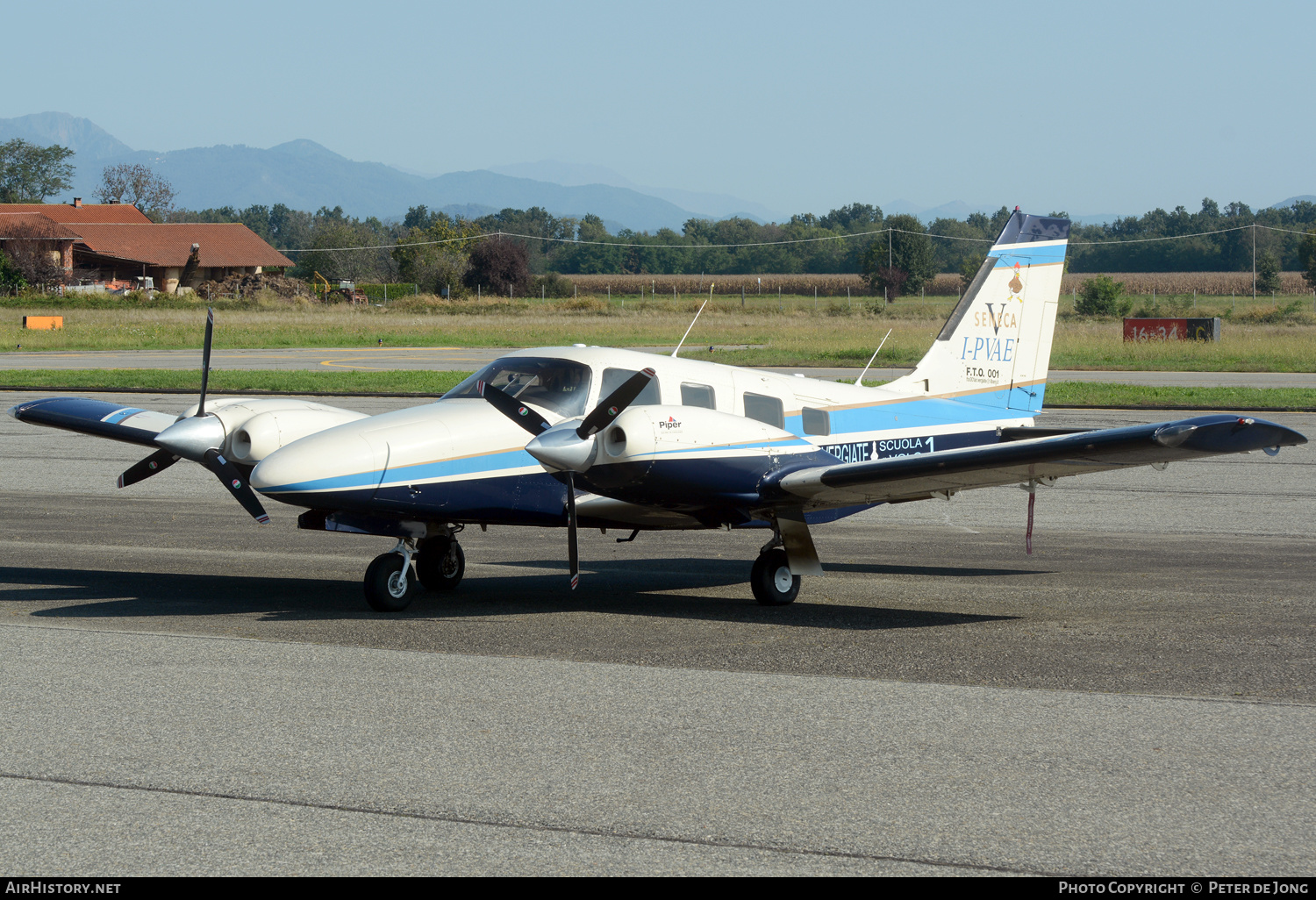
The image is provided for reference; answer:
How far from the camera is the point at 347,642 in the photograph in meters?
9.80

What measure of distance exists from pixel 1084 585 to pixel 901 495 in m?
2.44

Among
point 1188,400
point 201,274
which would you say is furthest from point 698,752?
point 201,274

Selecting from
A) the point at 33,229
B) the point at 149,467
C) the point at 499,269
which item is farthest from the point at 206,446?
the point at 499,269

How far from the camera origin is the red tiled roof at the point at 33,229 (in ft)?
313

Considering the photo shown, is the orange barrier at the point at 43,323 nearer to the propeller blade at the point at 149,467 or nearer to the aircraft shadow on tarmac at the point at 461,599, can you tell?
the aircraft shadow on tarmac at the point at 461,599

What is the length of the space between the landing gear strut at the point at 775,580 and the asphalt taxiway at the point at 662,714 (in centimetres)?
30

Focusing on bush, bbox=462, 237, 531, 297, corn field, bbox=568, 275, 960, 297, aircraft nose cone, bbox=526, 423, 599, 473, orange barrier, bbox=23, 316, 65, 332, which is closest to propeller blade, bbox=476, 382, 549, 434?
aircraft nose cone, bbox=526, 423, 599, 473

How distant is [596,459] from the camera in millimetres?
10398

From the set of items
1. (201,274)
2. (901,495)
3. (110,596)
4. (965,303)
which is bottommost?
(110,596)

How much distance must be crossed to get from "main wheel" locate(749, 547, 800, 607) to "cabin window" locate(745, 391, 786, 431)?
129 cm

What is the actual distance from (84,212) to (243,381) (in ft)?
302

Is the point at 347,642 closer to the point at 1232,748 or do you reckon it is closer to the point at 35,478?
the point at 1232,748

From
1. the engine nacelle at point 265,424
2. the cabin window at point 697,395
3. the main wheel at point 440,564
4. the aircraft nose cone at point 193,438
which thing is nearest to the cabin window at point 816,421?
the cabin window at point 697,395

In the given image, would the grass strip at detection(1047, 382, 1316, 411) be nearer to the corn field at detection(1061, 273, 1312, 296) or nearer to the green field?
the green field
